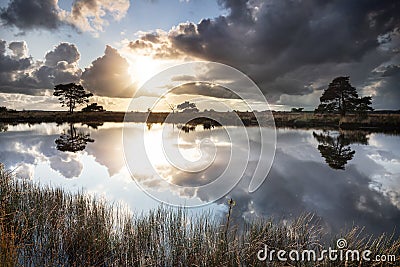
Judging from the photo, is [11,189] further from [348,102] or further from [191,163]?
[348,102]

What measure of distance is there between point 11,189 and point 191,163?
7530 millimetres

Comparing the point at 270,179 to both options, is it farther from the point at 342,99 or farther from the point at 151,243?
the point at 342,99

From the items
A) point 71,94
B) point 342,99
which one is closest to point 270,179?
point 342,99

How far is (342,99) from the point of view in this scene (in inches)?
1491

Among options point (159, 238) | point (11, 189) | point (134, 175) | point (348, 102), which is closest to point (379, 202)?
point (159, 238)

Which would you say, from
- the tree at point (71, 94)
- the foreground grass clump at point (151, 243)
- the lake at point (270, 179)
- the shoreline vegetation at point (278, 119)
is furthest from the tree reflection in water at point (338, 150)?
the tree at point (71, 94)

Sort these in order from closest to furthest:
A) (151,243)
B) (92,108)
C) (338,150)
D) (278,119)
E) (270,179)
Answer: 1. (151,243)
2. (270,179)
3. (338,150)
4. (278,119)
5. (92,108)

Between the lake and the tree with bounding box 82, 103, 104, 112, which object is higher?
the tree with bounding box 82, 103, 104, 112

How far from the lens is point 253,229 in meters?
5.13

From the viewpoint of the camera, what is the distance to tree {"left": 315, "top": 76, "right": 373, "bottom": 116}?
3650 centimetres

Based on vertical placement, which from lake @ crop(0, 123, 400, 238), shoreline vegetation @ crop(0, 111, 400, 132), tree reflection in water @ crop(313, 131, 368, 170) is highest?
shoreline vegetation @ crop(0, 111, 400, 132)

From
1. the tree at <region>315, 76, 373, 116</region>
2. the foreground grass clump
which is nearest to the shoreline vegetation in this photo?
the tree at <region>315, 76, 373, 116</region>

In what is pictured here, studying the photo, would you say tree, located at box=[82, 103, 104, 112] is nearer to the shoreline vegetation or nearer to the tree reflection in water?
the shoreline vegetation

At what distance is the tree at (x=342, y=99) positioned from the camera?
36500mm
